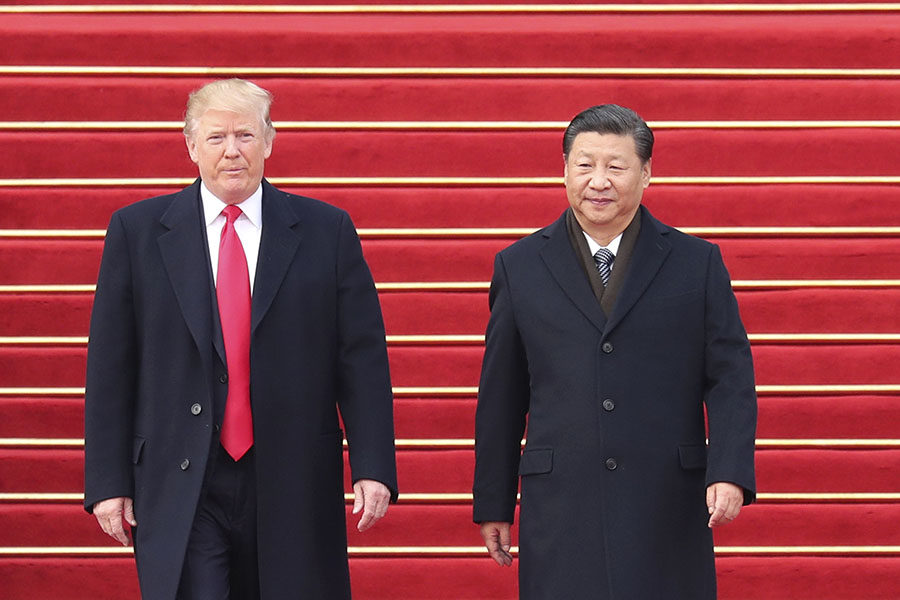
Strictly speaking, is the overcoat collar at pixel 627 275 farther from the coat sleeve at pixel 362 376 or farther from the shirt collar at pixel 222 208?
→ the shirt collar at pixel 222 208

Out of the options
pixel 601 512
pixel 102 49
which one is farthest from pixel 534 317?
pixel 102 49

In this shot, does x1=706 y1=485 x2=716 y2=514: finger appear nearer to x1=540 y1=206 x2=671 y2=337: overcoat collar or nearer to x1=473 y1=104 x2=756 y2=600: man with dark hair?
x1=473 y1=104 x2=756 y2=600: man with dark hair

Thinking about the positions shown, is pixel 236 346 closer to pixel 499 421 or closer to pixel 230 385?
pixel 230 385

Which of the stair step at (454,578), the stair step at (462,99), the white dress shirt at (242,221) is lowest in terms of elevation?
the stair step at (454,578)

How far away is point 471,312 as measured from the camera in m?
4.76

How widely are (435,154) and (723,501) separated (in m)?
2.08

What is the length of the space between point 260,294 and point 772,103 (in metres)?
2.34

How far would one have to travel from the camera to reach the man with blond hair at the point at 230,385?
10.5 ft

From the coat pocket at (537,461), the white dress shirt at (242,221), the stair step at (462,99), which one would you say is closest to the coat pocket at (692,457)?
the coat pocket at (537,461)

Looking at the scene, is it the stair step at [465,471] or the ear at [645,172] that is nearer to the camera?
the ear at [645,172]

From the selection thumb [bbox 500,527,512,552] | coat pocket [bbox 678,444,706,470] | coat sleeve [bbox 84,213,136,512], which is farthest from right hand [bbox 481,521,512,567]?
coat sleeve [bbox 84,213,136,512]

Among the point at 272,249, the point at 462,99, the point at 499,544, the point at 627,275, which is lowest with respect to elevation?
the point at 499,544

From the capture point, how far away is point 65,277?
188 inches

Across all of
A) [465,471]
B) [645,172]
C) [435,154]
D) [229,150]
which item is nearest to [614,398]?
[645,172]
